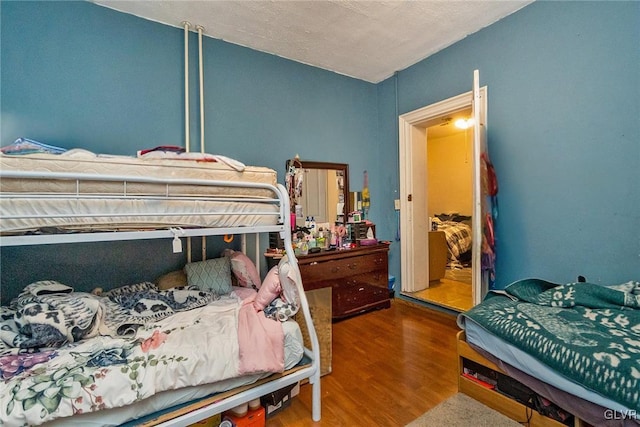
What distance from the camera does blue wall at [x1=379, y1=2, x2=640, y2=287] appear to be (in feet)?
5.85

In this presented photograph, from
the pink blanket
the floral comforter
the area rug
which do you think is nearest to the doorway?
the area rug

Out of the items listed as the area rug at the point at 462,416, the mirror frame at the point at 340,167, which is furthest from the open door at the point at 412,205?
the area rug at the point at 462,416

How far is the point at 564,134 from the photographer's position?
2.03 metres

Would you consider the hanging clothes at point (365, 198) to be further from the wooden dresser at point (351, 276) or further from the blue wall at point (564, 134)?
the blue wall at point (564, 134)

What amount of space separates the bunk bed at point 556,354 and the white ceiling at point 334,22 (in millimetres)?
2165

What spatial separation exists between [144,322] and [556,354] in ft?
6.74

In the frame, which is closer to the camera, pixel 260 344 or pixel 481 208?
pixel 260 344

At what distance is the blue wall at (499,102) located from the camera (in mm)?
1808

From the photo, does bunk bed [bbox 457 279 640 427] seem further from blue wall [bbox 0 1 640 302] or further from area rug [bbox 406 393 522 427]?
blue wall [bbox 0 1 640 302]

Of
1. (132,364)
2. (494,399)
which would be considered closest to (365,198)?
(494,399)

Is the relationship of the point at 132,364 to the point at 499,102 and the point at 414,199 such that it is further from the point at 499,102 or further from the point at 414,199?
the point at 499,102

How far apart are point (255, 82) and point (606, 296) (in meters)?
3.04

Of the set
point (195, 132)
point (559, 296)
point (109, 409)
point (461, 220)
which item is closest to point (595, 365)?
point (559, 296)

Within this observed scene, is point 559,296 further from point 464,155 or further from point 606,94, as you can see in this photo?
point 464,155
